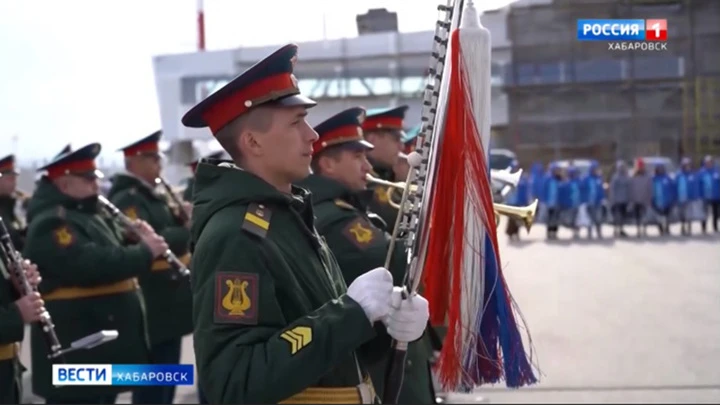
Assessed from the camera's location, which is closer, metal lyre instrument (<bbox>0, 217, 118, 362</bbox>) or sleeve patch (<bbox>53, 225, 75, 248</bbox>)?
metal lyre instrument (<bbox>0, 217, 118, 362</bbox>)

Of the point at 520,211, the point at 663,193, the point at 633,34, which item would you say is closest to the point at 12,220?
the point at 520,211

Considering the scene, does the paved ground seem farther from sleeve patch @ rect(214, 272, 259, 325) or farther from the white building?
sleeve patch @ rect(214, 272, 259, 325)

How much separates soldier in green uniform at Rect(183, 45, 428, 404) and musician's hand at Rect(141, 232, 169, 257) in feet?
10.4

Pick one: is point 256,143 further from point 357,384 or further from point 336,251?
point 336,251

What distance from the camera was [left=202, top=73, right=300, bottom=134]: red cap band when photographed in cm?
248

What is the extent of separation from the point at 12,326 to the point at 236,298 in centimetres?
206

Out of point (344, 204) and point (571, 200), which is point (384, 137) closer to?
point (344, 204)

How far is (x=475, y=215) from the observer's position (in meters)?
2.54

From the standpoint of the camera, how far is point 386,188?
5.26m

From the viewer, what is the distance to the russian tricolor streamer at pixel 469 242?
2.47 m

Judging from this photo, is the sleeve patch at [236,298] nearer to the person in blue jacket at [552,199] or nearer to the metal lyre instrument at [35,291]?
the metal lyre instrument at [35,291]

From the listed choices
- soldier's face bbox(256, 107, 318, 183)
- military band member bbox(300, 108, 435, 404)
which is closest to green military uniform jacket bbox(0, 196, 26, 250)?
military band member bbox(300, 108, 435, 404)

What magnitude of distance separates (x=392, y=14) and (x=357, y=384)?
→ 112 cm

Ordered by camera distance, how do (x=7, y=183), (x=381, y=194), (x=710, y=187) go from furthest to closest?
(x=710, y=187) < (x=7, y=183) < (x=381, y=194)
